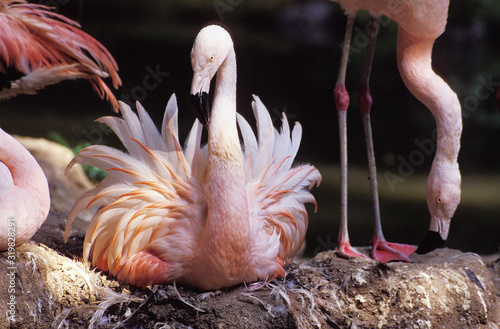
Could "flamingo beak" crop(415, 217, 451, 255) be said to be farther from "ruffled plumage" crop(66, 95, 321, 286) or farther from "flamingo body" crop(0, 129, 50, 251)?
"flamingo body" crop(0, 129, 50, 251)

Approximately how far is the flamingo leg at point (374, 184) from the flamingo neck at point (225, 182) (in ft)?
2.48

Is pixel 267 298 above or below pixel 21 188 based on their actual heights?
below

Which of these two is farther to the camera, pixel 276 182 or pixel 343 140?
pixel 343 140

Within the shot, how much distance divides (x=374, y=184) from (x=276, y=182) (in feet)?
1.62

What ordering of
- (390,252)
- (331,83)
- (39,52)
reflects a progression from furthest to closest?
(331,83)
(39,52)
(390,252)

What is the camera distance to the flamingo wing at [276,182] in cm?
178

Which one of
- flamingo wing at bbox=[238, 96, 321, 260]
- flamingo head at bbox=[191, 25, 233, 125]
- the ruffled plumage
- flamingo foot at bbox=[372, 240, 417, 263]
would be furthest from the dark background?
flamingo head at bbox=[191, 25, 233, 125]

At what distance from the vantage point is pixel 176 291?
147cm

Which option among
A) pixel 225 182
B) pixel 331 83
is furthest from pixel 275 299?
pixel 331 83

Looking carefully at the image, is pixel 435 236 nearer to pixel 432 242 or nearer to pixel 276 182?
pixel 432 242

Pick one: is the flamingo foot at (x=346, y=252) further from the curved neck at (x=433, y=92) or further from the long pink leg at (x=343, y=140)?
the curved neck at (x=433, y=92)

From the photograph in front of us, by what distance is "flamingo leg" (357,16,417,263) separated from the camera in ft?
6.67

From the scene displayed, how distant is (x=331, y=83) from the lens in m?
3.03

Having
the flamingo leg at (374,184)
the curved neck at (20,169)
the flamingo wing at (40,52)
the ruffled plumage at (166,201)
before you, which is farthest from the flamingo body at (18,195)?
the flamingo leg at (374,184)
